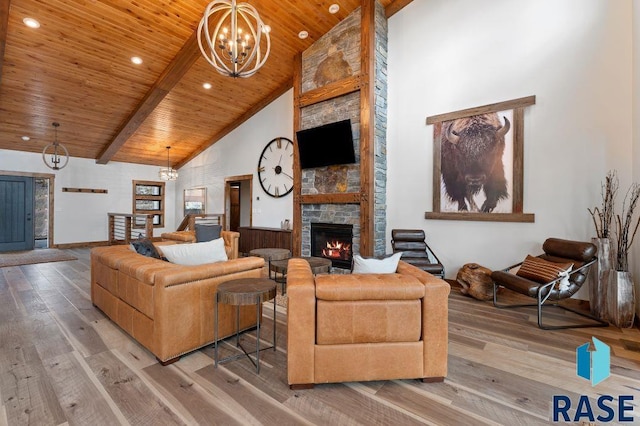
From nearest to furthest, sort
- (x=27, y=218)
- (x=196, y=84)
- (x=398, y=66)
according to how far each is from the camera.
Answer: (x=398, y=66), (x=196, y=84), (x=27, y=218)

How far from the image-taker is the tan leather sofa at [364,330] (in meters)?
1.89

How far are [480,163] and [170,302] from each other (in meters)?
4.33

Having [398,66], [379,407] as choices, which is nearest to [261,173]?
[398,66]

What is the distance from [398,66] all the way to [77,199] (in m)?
9.41

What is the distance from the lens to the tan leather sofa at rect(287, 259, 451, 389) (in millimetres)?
1892

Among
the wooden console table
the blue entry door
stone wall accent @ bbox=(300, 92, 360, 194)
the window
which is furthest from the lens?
the window

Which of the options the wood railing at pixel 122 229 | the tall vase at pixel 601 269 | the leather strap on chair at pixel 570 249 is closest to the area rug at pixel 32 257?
the wood railing at pixel 122 229

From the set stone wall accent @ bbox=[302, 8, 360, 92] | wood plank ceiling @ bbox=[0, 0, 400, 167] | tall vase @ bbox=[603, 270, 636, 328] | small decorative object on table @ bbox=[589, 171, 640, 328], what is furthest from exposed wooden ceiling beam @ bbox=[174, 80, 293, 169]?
tall vase @ bbox=[603, 270, 636, 328]

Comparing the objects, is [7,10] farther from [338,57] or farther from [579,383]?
[579,383]

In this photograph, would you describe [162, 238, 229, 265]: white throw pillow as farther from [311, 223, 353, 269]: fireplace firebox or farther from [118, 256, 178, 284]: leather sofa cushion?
[311, 223, 353, 269]: fireplace firebox

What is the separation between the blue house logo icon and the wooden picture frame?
8.94 meters

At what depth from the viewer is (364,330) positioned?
1.94m

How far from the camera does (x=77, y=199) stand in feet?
27.5

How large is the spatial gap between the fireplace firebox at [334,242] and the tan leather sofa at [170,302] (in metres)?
2.48
